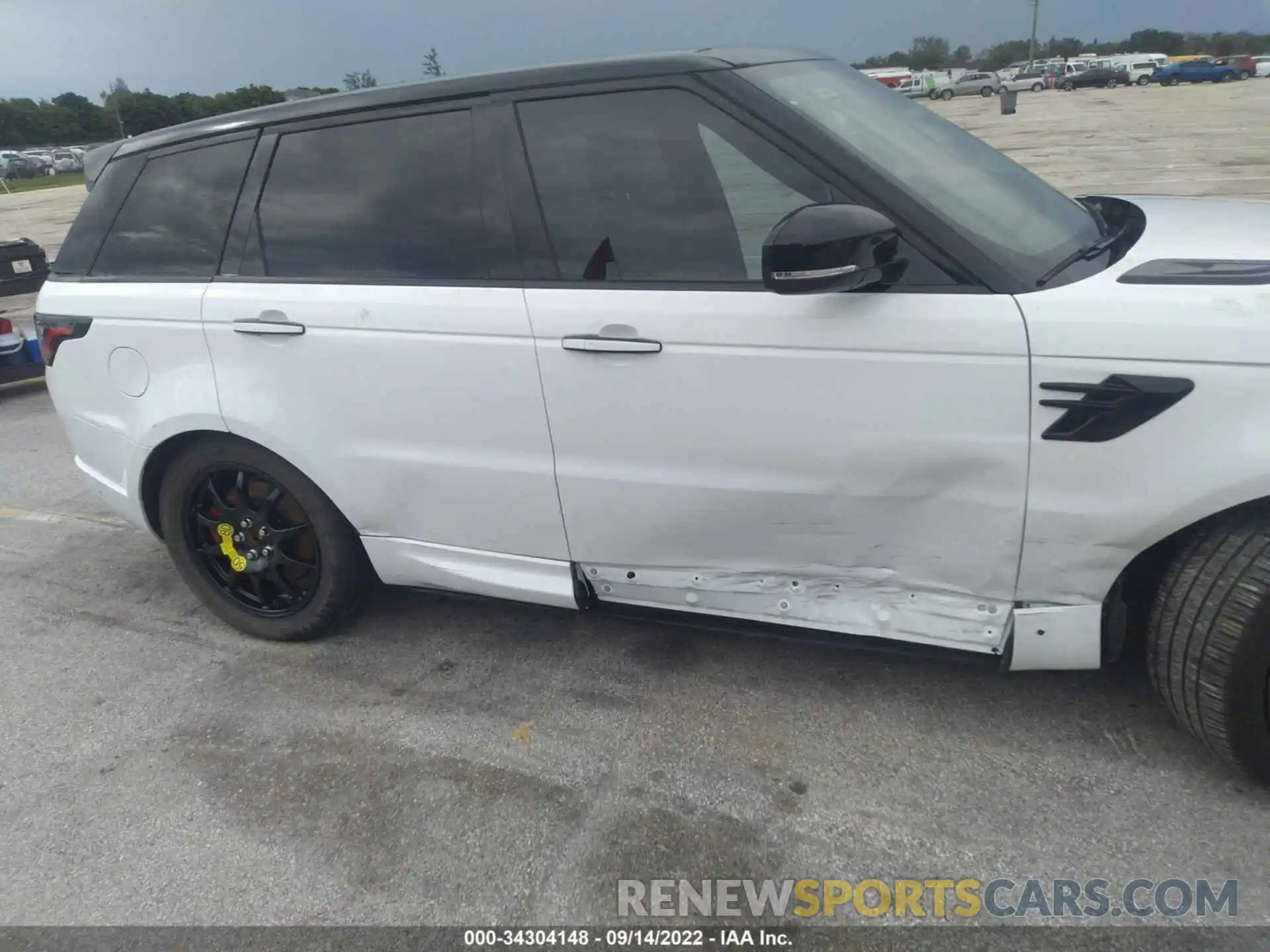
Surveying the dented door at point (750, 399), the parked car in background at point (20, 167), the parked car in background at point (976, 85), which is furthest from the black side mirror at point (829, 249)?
the parked car in background at point (976, 85)

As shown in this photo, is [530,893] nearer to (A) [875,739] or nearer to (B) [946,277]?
(A) [875,739]

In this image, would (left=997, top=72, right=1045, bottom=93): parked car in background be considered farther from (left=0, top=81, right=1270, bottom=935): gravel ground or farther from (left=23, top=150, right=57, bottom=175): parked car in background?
(left=0, top=81, right=1270, bottom=935): gravel ground

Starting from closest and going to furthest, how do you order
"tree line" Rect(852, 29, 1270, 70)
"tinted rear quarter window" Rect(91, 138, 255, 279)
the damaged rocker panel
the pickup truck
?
the damaged rocker panel, "tinted rear quarter window" Rect(91, 138, 255, 279), the pickup truck, "tree line" Rect(852, 29, 1270, 70)

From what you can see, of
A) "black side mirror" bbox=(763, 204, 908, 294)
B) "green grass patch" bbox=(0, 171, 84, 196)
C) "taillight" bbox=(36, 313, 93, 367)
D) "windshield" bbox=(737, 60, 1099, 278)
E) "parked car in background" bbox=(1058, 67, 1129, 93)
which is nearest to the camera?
"black side mirror" bbox=(763, 204, 908, 294)

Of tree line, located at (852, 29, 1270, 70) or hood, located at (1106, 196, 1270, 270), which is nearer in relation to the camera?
hood, located at (1106, 196, 1270, 270)

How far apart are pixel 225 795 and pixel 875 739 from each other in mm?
1922

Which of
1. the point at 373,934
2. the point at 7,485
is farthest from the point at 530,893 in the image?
the point at 7,485

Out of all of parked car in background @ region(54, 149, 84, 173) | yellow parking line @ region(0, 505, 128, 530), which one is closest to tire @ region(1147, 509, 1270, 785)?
yellow parking line @ region(0, 505, 128, 530)

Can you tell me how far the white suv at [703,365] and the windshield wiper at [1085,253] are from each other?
0.06 ft

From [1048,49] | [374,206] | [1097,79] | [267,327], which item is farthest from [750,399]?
[1048,49]

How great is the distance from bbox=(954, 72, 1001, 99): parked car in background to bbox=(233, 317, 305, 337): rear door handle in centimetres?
6020

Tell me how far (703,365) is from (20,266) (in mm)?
8897

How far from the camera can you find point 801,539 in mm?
2701

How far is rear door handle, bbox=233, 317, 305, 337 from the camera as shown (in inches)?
123
